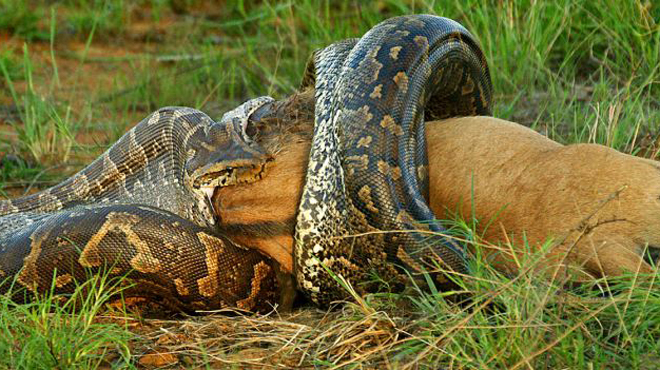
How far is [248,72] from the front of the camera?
8133mm

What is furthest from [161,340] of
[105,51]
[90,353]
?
[105,51]

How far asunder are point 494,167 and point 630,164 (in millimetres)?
585

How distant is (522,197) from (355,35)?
3893 mm

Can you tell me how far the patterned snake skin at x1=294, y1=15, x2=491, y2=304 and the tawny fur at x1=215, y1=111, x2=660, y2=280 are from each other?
0.45 feet

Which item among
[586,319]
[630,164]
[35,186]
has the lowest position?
[35,186]

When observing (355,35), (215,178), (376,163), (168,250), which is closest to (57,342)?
(168,250)

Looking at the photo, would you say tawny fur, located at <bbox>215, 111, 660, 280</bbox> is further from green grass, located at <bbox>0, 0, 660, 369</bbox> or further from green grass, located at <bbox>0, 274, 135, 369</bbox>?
green grass, located at <bbox>0, 274, 135, 369</bbox>

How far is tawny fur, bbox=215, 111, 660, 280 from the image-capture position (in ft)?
12.1

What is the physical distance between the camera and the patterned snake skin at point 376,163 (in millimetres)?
4004

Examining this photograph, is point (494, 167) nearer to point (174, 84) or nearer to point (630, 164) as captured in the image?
point (630, 164)

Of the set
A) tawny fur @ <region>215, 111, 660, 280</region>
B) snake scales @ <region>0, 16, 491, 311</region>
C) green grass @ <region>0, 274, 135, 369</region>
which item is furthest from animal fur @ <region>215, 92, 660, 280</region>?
green grass @ <region>0, 274, 135, 369</region>

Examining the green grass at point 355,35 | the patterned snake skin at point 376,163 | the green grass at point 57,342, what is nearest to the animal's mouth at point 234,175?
the patterned snake skin at point 376,163

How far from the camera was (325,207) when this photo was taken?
4266 millimetres

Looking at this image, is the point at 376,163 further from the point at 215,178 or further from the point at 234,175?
the point at 215,178
